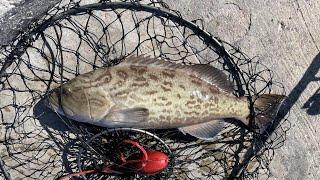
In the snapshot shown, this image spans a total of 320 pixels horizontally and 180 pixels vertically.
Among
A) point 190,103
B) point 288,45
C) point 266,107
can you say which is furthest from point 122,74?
point 288,45

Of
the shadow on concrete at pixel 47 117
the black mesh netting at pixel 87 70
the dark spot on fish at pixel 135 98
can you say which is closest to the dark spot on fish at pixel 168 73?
the dark spot on fish at pixel 135 98

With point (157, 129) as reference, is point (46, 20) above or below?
above

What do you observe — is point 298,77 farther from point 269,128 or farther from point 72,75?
point 72,75

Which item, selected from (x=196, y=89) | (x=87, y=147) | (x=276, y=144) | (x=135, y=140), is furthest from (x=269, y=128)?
(x=87, y=147)

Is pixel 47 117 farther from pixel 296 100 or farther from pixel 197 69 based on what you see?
pixel 296 100

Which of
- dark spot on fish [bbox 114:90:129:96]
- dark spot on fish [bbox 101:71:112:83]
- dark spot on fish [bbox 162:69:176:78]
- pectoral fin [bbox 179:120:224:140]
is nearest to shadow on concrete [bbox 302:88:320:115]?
pectoral fin [bbox 179:120:224:140]

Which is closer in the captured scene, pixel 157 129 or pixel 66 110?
pixel 66 110

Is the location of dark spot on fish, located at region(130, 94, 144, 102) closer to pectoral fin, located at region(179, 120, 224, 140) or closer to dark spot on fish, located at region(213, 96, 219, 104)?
pectoral fin, located at region(179, 120, 224, 140)

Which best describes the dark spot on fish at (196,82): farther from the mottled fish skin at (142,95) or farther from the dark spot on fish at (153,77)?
the dark spot on fish at (153,77)
